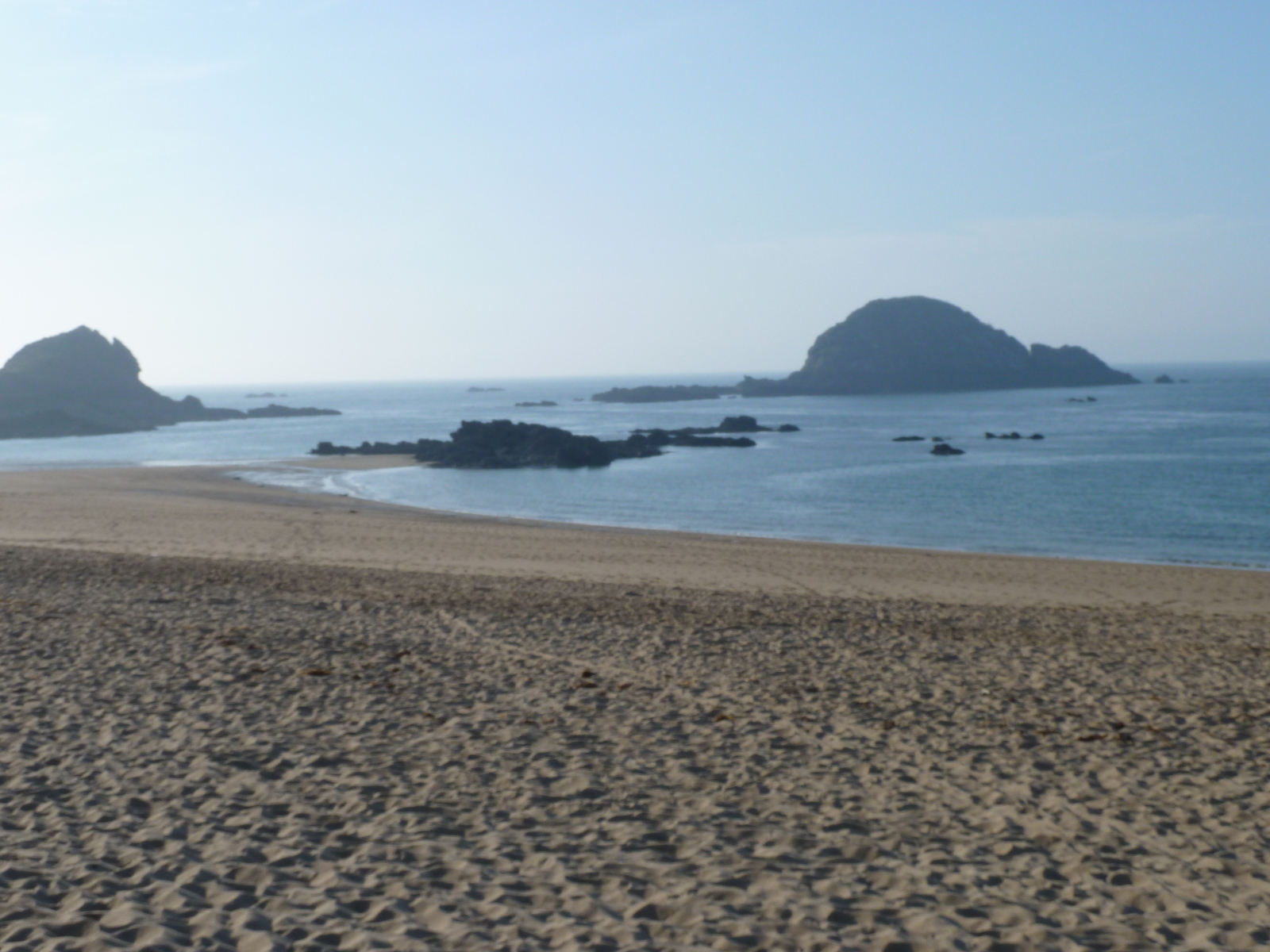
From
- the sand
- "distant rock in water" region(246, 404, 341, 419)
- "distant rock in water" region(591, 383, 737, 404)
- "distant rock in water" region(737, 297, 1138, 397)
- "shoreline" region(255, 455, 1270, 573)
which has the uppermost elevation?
"distant rock in water" region(737, 297, 1138, 397)

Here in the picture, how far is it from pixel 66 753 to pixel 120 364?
140063 millimetres

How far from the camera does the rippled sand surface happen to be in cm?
552

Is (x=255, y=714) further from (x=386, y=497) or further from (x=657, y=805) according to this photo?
(x=386, y=497)

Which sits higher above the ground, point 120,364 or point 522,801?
point 120,364

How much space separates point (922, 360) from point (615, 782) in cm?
18915

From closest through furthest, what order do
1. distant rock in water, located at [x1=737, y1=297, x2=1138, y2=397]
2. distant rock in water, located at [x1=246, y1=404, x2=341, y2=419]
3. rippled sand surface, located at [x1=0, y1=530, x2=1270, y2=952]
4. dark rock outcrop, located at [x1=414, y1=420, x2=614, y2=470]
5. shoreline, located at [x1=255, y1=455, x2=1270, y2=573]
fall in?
1. rippled sand surface, located at [x1=0, y1=530, x2=1270, y2=952]
2. shoreline, located at [x1=255, y1=455, x2=1270, y2=573]
3. dark rock outcrop, located at [x1=414, y1=420, x2=614, y2=470]
4. distant rock in water, located at [x1=246, y1=404, x2=341, y2=419]
5. distant rock in water, located at [x1=737, y1=297, x2=1138, y2=397]

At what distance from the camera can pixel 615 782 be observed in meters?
7.80

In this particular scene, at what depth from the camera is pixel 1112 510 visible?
38.1m

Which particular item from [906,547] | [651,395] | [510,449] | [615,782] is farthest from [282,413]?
[615,782]

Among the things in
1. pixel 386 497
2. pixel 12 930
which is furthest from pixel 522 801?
pixel 386 497

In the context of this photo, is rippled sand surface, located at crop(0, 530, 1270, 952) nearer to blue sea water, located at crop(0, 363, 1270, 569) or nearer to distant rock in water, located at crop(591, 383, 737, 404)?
blue sea water, located at crop(0, 363, 1270, 569)

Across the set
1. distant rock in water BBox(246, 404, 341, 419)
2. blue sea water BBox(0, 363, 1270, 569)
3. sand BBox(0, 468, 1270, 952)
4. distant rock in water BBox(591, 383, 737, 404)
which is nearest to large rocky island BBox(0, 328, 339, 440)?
distant rock in water BBox(246, 404, 341, 419)

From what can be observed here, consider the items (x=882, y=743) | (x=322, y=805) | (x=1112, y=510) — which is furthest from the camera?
(x=1112, y=510)

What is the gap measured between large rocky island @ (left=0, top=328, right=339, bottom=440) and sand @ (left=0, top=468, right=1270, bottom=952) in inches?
3877
